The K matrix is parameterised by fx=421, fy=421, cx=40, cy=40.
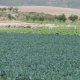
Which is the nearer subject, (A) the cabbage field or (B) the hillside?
(A) the cabbage field

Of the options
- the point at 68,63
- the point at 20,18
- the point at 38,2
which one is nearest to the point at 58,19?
the point at 20,18

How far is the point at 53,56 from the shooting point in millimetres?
21516

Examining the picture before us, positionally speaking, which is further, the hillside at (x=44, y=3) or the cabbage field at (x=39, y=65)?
the hillside at (x=44, y=3)

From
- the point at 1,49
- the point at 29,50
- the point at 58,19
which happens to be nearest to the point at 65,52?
the point at 29,50

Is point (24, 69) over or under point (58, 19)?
over

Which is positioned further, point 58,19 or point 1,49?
point 58,19

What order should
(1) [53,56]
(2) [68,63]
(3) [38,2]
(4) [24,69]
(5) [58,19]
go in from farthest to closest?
(3) [38,2], (5) [58,19], (1) [53,56], (2) [68,63], (4) [24,69]

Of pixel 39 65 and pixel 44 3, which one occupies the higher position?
pixel 39 65

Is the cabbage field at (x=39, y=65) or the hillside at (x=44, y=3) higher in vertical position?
the cabbage field at (x=39, y=65)

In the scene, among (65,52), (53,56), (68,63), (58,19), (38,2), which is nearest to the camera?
(68,63)

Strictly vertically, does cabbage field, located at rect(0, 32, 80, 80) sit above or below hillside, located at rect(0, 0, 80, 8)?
above

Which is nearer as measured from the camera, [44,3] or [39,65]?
[39,65]

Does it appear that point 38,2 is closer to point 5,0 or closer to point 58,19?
point 5,0

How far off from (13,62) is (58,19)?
5295 cm
